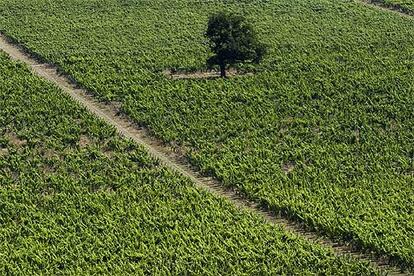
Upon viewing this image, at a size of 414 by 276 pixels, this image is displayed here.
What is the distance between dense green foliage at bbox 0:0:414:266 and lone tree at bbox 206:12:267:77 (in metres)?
2.02

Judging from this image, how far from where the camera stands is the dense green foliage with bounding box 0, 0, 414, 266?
40656 millimetres

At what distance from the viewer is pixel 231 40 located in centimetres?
5769

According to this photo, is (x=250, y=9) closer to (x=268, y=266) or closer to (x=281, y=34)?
(x=281, y=34)

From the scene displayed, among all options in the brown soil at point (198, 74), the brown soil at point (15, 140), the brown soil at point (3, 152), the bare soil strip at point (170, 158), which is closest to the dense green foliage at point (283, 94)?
the bare soil strip at point (170, 158)

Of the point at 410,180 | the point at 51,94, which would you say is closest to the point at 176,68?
the point at 51,94

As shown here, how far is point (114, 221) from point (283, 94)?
23.0 m

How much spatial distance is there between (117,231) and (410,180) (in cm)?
1871

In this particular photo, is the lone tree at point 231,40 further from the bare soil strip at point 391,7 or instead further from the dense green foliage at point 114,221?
the bare soil strip at point 391,7

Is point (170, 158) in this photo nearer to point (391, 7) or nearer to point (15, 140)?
point (15, 140)

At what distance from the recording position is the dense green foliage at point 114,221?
112ft

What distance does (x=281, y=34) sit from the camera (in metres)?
73.2

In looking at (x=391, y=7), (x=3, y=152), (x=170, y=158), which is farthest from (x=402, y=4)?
(x=3, y=152)

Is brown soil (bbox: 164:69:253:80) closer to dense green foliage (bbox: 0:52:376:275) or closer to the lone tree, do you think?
Result: the lone tree

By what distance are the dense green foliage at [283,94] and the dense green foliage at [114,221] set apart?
122 inches
